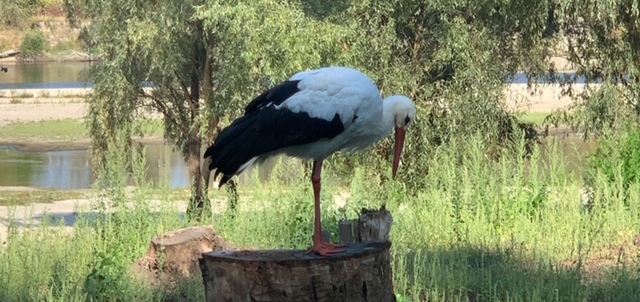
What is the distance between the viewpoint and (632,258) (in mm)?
8219

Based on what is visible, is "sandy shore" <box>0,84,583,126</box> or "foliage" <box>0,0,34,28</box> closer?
"sandy shore" <box>0,84,583,126</box>

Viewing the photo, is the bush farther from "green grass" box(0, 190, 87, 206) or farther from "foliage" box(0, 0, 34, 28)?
"green grass" box(0, 190, 87, 206)

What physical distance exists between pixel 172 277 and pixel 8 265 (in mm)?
1165

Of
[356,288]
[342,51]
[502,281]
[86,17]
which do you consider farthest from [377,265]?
[86,17]

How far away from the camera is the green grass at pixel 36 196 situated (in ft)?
71.3

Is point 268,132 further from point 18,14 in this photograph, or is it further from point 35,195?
point 18,14

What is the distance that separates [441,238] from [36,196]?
51.7 ft

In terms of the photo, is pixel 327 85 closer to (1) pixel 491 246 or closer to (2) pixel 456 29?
(1) pixel 491 246

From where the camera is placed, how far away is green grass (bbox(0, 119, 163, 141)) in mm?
36719

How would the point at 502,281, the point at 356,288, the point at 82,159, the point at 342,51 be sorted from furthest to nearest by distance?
the point at 82,159
the point at 342,51
the point at 502,281
the point at 356,288

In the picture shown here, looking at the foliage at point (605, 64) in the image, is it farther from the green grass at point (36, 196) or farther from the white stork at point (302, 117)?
the green grass at point (36, 196)

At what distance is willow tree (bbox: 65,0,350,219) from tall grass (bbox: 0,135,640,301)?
2750mm

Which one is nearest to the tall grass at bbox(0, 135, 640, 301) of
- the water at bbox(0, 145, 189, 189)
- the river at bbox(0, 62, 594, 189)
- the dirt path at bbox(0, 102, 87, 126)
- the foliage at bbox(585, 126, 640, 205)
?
the foliage at bbox(585, 126, 640, 205)

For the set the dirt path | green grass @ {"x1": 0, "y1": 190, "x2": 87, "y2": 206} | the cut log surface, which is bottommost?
the cut log surface
